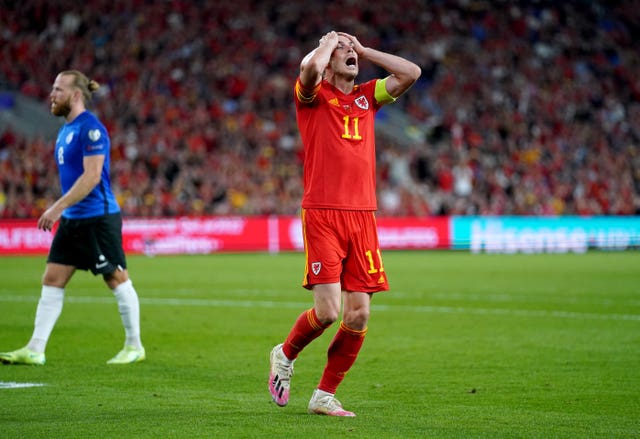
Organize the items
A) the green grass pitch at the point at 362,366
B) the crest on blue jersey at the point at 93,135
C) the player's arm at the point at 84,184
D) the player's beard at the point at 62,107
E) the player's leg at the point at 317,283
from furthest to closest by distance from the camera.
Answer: the player's beard at the point at 62,107, the crest on blue jersey at the point at 93,135, the player's arm at the point at 84,184, the player's leg at the point at 317,283, the green grass pitch at the point at 362,366

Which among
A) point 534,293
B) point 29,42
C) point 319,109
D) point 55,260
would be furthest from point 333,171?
point 29,42

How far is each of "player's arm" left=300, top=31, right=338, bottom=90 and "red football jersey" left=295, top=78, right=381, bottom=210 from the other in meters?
0.12

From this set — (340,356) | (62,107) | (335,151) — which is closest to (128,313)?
(62,107)

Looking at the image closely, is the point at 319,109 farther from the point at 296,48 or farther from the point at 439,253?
the point at 296,48

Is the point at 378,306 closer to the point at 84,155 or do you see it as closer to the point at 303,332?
the point at 84,155

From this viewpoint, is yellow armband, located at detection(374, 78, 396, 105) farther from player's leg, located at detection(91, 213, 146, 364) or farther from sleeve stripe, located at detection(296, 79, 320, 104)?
player's leg, located at detection(91, 213, 146, 364)

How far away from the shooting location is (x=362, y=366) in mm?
9258

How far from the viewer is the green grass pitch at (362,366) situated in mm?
6344

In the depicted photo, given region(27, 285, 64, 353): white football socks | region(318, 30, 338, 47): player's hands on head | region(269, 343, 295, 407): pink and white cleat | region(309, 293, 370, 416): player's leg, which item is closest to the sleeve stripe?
region(318, 30, 338, 47): player's hands on head

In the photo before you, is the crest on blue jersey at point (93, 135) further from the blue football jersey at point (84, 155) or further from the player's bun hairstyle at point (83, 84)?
the player's bun hairstyle at point (83, 84)

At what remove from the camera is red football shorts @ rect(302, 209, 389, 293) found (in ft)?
21.9

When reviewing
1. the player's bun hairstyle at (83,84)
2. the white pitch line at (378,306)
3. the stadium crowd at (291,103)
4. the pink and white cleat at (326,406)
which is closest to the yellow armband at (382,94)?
the pink and white cleat at (326,406)

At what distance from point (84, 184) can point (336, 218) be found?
310cm

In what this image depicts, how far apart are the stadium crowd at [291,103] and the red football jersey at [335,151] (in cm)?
2401
